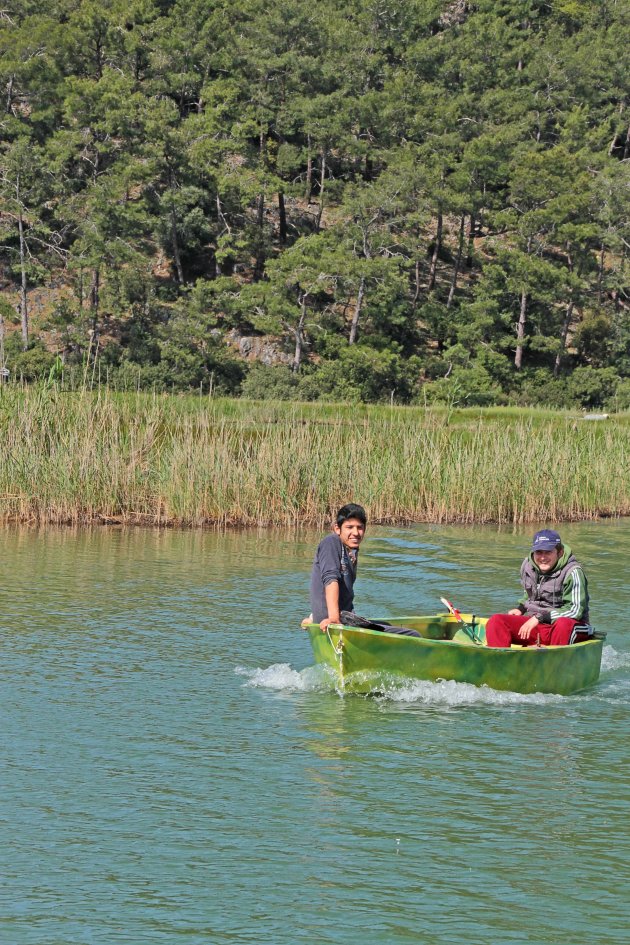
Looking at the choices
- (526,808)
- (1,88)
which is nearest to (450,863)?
(526,808)

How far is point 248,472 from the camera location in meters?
17.4

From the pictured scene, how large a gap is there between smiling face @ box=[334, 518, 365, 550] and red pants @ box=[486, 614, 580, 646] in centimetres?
124

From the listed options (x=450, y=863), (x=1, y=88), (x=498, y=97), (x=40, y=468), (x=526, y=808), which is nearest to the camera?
(x=450, y=863)

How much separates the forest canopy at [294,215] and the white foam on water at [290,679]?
107ft

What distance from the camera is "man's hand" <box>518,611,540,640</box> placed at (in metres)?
8.88

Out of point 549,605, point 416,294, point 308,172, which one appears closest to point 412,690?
point 549,605

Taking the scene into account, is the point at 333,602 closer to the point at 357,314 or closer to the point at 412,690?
the point at 412,690

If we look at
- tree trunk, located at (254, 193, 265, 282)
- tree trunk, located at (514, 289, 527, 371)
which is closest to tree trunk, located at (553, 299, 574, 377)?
tree trunk, located at (514, 289, 527, 371)

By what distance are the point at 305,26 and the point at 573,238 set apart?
1625 centimetres

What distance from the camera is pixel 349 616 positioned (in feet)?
26.8

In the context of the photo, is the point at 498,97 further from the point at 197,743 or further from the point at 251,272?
the point at 197,743

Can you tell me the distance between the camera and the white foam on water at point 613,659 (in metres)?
10.0

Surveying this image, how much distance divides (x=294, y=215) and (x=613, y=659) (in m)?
49.5

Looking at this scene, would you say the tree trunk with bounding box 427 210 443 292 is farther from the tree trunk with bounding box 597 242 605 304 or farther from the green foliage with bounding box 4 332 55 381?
the green foliage with bounding box 4 332 55 381
